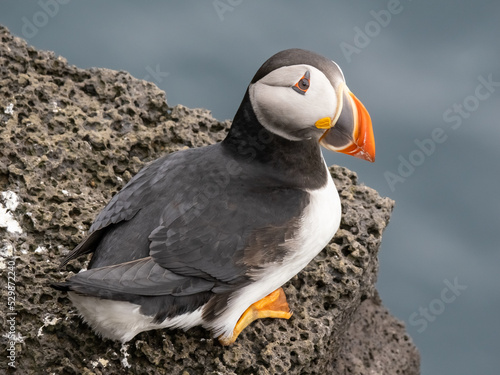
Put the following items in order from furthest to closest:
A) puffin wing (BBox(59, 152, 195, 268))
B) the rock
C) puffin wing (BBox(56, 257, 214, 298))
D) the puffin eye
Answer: the rock → puffin wing (BBox(59, 152, 195, 268)) → the puffin eye → puffin wing (BBox(56, 257, 214, 298))

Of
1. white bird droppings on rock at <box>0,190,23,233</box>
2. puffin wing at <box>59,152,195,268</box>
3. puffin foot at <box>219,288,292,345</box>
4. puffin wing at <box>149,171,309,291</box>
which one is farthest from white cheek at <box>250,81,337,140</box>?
white bird droppings on rock at <box>0,190,23,233</box>

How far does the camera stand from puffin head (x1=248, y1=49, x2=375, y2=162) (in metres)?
3.47

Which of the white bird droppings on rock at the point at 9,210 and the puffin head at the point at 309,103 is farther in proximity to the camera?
the white bird droppings on rock at the point at 9,210

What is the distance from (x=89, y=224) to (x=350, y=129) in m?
1.55

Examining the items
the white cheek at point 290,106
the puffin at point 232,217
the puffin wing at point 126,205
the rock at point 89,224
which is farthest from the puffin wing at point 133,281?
the white cheek at point 290,106

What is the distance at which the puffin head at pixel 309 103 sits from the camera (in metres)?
3.47

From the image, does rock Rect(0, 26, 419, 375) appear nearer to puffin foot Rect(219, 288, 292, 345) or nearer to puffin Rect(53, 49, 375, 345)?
puffin foot Rect(219, 288, 292, 345)

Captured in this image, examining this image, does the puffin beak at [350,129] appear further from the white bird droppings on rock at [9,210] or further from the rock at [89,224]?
the white bird droppings on rock at [9,210]

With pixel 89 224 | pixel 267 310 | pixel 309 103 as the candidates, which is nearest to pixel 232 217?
pixel 309 103

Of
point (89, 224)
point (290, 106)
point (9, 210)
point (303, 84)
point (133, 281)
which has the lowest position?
point (9, 210)

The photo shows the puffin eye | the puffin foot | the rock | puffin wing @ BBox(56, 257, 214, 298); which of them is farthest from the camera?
the puffin foot

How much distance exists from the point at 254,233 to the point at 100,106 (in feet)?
5.62

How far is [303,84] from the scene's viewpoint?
11.4 feet

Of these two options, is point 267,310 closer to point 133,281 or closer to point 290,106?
point 133,281
